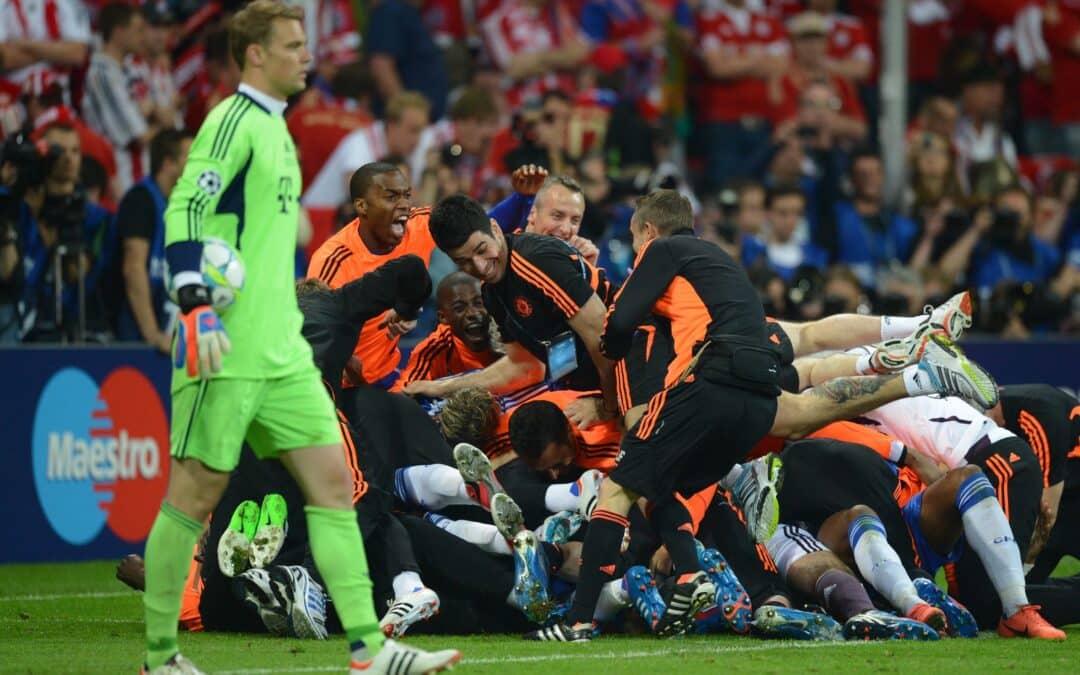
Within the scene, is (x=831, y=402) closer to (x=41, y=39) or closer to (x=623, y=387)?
(x=623, y=387)

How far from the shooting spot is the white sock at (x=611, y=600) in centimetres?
811

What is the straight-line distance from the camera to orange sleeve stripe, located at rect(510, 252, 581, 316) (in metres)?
8.73

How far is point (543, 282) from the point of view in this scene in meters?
8.73

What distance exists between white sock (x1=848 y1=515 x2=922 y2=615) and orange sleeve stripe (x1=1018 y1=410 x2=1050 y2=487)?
3.96 ft

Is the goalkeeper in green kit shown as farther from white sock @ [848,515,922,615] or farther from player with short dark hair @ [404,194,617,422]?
white sock @ [848,515,922,615]

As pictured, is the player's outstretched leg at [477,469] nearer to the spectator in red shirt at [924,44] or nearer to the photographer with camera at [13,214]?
the photographer with camera at [13,214]

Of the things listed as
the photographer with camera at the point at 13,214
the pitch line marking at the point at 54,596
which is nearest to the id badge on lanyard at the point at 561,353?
the pitch line marking at the point at 54,596

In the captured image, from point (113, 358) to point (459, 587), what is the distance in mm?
4305

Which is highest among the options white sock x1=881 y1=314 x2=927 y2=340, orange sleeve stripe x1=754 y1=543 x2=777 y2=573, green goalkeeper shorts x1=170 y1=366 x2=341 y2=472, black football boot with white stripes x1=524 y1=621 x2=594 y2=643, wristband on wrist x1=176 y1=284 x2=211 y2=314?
wristband on wrist x1=176 y1=284 x2=211 y2=314

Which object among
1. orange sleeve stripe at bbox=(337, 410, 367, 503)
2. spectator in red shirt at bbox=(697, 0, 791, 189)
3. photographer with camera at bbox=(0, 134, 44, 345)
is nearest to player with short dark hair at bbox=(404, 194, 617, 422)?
orange sleeve stripe at bbox=(337, 410, 367, 503)

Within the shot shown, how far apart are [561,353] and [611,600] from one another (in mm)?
1532

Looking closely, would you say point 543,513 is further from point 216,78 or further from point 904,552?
point 216,78

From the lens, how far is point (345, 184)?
1391 centimetres

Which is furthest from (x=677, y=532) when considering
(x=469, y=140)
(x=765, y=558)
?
(x=469, y=140)
